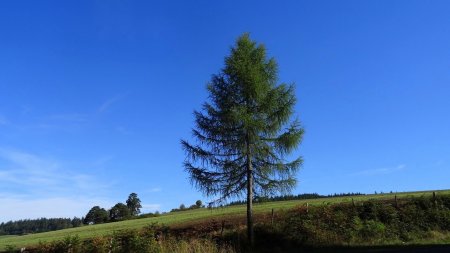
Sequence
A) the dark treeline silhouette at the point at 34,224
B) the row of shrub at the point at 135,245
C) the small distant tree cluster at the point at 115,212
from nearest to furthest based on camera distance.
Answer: the row of shrub at the point at 135,245 < the small distant tree cluster at the point at 115,212 < the dark treeline silhouette at the point at 34,224

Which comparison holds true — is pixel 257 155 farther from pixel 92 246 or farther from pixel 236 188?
pixel 92 246

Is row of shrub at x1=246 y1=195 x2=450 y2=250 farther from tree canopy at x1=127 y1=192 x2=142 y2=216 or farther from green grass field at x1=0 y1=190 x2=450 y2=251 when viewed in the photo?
tree canopy at x1=127 y1=192 x2=142 y2=216

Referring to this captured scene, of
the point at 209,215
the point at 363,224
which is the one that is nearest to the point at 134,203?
the point at 209,215

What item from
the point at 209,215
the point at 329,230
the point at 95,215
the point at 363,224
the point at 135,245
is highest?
the point at 95,215

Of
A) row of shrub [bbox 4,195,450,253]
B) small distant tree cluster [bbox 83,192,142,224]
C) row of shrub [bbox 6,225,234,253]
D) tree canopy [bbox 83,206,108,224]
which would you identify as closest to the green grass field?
row of shrub [bbox 4,195,450,253]

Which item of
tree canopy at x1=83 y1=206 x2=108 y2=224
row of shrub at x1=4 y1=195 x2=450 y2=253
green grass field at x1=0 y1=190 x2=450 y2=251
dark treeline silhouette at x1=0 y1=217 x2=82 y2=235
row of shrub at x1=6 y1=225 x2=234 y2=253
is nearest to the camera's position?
row of shrub at x1=6 y1=225 x2=234 y2=253

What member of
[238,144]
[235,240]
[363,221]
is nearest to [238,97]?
[238,144]

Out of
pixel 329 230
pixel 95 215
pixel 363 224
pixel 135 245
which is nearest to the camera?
pixel 135 245

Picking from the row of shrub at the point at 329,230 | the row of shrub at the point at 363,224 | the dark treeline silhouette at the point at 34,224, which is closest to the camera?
the row of shrub at the point at 329,230

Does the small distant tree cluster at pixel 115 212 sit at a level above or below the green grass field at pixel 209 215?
above

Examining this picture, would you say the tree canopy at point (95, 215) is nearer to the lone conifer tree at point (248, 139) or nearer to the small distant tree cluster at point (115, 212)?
the small distant tree cluster at point (115, 212)

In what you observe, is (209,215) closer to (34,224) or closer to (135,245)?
(135,245)

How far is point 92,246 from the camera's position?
22859 mm

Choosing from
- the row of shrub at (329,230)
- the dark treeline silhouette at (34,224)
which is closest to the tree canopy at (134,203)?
the dark treeline silhouette at (34,224)
